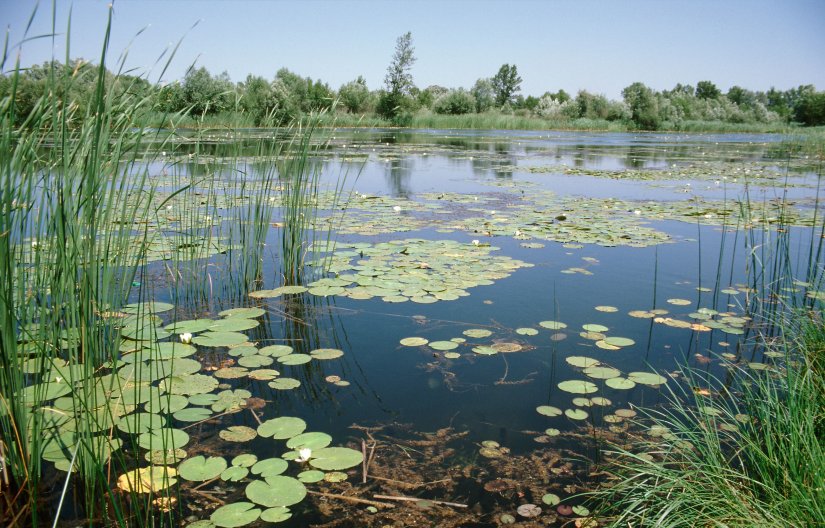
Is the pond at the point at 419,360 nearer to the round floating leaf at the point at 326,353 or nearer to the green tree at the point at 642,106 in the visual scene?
the round floating leaf at the point at 326,353

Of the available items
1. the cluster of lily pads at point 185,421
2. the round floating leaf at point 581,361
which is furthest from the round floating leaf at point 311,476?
the round floating leaf at point 581,361

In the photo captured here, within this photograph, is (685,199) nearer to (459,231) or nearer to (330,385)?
(459,231)

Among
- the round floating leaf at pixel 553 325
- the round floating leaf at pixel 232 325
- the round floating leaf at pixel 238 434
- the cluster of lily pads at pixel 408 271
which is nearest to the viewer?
the round floating leaf at pixel 238 434

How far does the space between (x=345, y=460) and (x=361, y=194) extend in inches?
230

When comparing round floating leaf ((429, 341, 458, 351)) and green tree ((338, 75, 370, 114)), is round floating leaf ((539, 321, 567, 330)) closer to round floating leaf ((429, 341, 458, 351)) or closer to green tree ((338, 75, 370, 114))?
round floating leaf ((429, 341, 458, 351))

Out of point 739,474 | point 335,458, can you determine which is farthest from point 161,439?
point 739,474

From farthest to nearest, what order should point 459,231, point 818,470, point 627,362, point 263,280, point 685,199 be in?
point 685,199, point 459,231, point 263,280, point 627,362, point 818,470

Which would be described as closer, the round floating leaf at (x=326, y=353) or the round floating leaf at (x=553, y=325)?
the round floating leaf at (x=326, y=353)

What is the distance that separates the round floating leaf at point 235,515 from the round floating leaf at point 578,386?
1.37 meters

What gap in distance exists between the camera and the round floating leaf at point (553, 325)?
2.94 metres

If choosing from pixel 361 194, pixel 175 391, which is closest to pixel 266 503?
pixel 175 391

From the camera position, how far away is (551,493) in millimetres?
1666

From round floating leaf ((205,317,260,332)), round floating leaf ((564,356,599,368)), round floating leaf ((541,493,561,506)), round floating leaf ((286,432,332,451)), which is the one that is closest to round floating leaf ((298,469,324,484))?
round floating leaf ((286,432,332,451))

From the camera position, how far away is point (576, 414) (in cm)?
210
